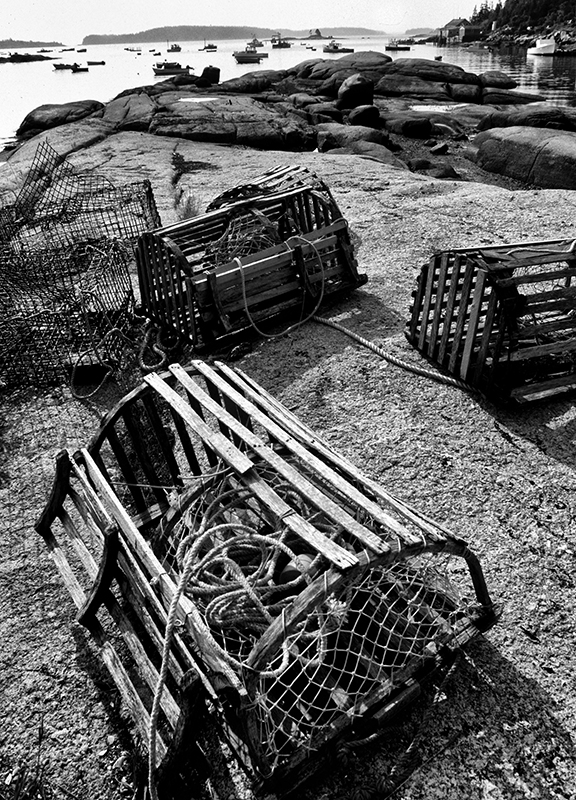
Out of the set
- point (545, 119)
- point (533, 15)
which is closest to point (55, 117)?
point (545, 119)

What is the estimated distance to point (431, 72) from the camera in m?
41.1

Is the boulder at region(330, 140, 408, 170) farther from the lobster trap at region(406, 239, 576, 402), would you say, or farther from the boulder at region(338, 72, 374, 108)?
the lobster trap at region(406, 239, 576, 402)

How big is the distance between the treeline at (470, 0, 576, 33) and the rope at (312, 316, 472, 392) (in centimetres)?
12134

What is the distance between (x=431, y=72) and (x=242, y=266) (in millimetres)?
42161

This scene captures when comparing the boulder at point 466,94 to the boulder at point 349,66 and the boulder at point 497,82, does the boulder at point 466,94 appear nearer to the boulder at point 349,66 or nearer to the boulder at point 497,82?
the boulder at point 497,82

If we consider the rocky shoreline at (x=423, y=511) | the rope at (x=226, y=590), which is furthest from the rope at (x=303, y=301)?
the rope at (x=226, y=590)

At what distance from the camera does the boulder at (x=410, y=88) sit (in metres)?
36.6

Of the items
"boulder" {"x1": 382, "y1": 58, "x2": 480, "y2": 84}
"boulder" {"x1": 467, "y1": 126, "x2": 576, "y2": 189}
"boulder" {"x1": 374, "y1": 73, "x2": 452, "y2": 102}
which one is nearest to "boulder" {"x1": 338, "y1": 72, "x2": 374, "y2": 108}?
"boulder" {"x1": 374, "y1": 73, "x2": 452, "y2": 102}

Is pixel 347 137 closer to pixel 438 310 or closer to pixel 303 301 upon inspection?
pixel 303 301

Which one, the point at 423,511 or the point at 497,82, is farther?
the point at 497,82

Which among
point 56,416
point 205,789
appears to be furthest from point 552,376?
point 56,416

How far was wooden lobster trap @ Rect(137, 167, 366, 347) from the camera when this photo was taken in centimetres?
654

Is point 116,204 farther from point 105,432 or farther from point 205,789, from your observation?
point 205,789

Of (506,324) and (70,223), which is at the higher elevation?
(70,223)
